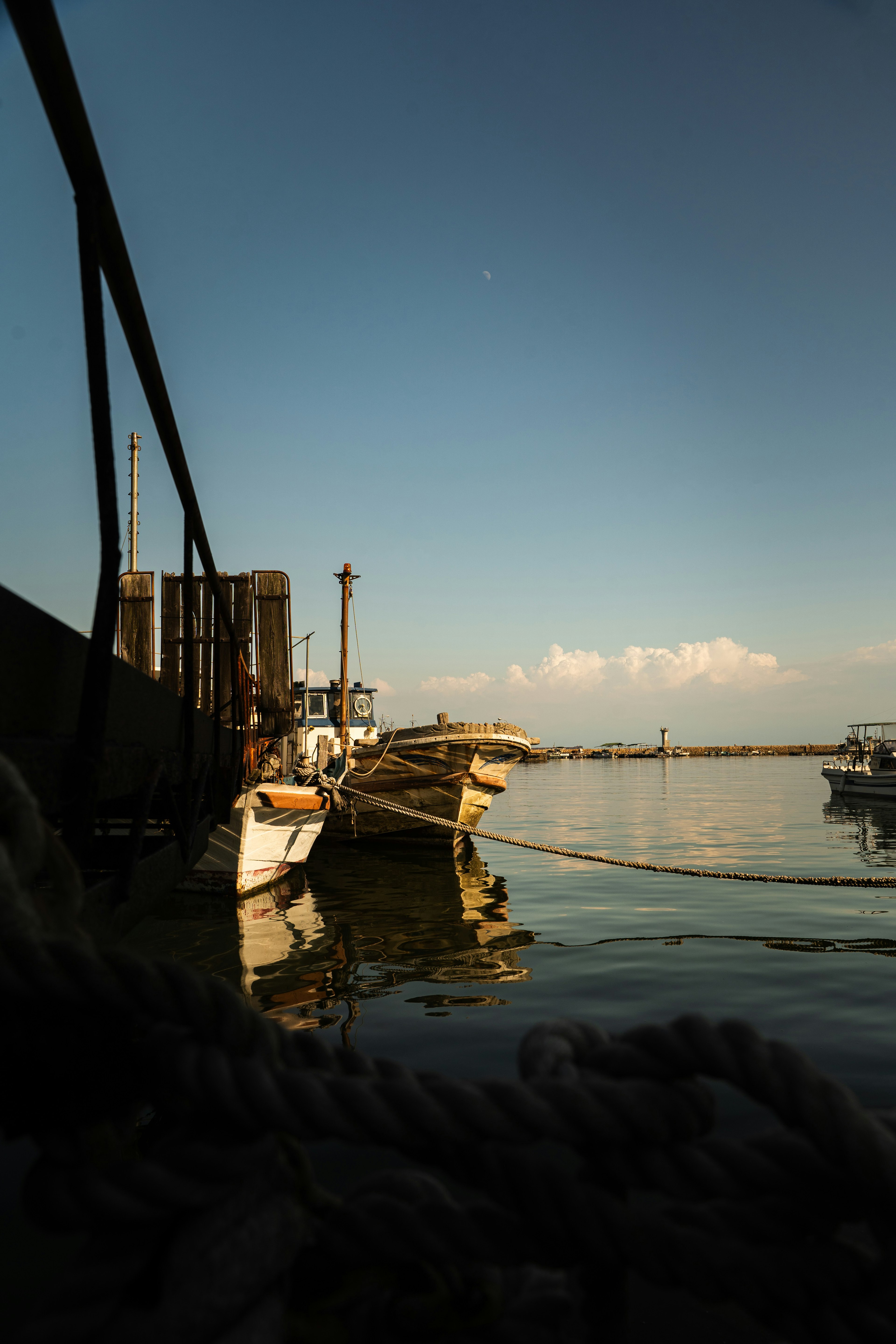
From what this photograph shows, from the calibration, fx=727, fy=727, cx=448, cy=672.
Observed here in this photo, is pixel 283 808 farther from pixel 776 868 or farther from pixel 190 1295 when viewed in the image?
pixel 190 1295

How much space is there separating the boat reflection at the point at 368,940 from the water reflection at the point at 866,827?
8195mm

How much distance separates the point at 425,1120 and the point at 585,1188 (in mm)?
214

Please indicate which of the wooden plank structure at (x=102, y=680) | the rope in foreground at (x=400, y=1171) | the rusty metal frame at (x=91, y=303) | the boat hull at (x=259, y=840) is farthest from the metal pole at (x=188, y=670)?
the boat hull at (x=259, y=840)

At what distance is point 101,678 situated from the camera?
69.6 inches

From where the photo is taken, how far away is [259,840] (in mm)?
10766

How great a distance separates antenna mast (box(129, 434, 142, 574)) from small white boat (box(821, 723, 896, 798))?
26.9m

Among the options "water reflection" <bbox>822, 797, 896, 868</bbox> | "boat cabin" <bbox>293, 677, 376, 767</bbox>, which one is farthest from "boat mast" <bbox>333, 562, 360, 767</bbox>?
"water reflection" <bbox>822, 797, 896, 868</bbox>

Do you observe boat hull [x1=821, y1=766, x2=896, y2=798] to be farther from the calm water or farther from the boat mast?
the boat mast

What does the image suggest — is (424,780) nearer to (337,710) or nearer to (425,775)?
(425,775)

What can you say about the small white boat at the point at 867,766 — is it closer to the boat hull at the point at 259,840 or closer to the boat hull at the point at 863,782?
the boat hull at the point at 863,782

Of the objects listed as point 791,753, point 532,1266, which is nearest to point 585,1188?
point 532,1266

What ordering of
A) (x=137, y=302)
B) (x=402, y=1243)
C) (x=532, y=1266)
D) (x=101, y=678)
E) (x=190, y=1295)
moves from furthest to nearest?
(x=137, y=302) → (x=101, y=678) → (x=532, y=1266) → (x=402, y=1243) → (x=190, y=1295)

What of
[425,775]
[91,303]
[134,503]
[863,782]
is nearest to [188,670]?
[91,303]

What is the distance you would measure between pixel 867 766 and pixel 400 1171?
3490cm
